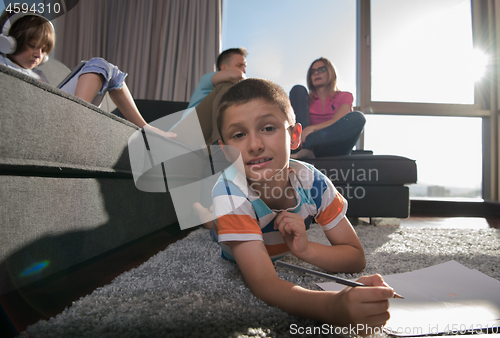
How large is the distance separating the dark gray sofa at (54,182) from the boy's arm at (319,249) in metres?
0.40

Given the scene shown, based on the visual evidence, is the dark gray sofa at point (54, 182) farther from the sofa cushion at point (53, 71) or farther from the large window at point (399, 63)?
the large window at point (399, 63)

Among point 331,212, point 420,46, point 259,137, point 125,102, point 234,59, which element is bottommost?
point 331,212

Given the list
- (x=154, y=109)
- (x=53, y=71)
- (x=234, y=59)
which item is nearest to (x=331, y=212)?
(x=234, y=59)

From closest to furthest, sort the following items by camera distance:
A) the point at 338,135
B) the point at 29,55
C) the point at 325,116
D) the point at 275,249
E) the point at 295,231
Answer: the point at 295,231 < the point at 275,249 < the point at 29,55 < the point at 338,135 < the point at 325,116

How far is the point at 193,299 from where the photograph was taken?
0.42 metres

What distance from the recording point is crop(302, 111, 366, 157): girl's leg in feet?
4.55

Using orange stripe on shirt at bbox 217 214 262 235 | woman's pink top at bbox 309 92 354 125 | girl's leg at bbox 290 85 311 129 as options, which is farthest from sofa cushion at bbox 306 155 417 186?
orange stripe on shirt at bbox 217 214 262 235

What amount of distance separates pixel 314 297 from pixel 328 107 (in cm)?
177

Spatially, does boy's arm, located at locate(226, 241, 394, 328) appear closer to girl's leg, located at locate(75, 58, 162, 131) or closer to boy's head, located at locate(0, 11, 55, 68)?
girl's leg, located at locate(75, 58, 162, 131)

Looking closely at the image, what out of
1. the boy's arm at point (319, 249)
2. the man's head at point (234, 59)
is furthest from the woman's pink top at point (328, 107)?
the boy's arm at point (319, 249)

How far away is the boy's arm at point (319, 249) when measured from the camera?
0.52 metres

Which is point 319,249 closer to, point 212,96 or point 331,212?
point 331,212

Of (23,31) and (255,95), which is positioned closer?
(255,95)

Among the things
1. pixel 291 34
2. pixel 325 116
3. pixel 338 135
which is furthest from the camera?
pixel 291 34
